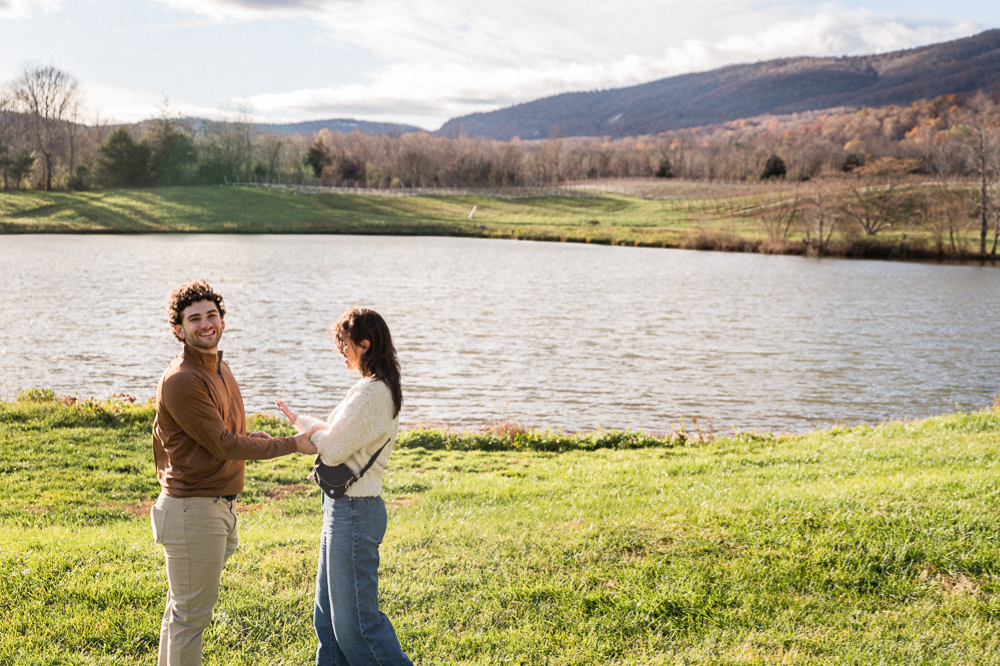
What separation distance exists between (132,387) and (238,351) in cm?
504

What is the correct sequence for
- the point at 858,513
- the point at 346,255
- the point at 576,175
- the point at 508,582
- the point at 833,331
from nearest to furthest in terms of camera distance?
the point at 508,582, the point at 858,513, the point at 833,331, the point at 346,255, the point at 576,175

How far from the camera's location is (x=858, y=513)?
7301 millimetres

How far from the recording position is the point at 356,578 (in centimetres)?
422

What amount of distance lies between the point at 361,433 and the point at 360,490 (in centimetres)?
36

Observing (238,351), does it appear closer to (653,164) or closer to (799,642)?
(799,642)

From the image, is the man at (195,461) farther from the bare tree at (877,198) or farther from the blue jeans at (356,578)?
the bare tree at (877,198)

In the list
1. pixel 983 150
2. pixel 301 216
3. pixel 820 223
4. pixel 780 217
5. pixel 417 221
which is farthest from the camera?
pixel 417 221

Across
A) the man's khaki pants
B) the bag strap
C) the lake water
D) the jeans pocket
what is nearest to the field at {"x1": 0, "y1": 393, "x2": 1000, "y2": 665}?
the man's khaki pants

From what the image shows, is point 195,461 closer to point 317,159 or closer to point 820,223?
point 820,223

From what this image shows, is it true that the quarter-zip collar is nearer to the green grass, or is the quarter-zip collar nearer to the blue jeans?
the blue jeans

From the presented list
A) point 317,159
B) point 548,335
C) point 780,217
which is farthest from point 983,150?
point 317,159

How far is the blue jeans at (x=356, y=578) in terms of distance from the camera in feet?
13.8

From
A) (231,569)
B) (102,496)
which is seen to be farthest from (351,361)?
(102,496)

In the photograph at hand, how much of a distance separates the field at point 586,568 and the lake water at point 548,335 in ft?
23.6
